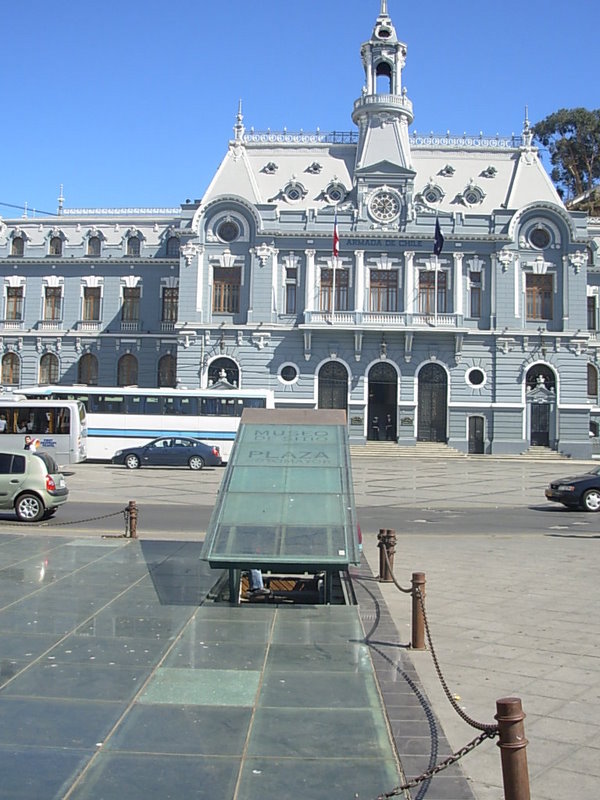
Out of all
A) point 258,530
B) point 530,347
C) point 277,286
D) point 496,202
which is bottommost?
point 258,530

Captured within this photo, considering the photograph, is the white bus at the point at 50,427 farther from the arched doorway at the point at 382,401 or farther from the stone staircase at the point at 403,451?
the arched doorway at the point at 382,401

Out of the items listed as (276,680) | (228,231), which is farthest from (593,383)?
(276,680)

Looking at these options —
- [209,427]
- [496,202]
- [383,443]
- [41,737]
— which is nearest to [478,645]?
[41,737]

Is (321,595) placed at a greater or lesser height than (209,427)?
lesser

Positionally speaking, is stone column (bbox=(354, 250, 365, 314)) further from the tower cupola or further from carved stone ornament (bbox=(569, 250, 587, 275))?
carved stone ornament (bbox=(569, 250, 587, 275))

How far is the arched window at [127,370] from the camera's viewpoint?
5009 cm

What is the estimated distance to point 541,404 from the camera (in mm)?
45875

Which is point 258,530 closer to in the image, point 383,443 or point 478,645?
point 478,645

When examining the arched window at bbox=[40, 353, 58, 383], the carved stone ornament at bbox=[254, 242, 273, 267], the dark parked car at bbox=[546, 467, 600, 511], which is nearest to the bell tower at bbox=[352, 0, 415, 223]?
the carved stone ornament at bbox=[254, 242, 273, 267]

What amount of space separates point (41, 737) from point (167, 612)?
3.78 meters

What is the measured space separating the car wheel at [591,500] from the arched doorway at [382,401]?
23.7 m

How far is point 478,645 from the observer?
335 inches

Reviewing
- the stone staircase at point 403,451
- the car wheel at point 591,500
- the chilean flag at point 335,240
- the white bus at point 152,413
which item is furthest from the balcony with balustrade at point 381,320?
the car wheel at point 591,500

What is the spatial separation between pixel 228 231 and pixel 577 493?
30122 millimetres
